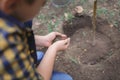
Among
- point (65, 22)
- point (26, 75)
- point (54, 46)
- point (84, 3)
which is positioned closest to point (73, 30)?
point (65, 22)

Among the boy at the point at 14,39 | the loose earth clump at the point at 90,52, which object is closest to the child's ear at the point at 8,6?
the boy at the point at 14,39

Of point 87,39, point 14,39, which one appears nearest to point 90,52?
point 87,39

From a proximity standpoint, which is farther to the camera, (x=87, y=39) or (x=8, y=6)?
(x=87, y=39)

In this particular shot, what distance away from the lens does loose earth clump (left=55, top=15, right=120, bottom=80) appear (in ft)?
6.25

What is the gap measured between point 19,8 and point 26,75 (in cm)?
24

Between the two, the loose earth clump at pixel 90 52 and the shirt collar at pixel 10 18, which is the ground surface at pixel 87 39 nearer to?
the loose earth clump at pixel 90 52

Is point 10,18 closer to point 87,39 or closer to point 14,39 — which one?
point 14,39

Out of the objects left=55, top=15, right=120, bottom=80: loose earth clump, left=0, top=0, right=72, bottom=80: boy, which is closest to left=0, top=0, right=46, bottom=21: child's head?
left=0, top=0, right=72, bottom=80: boy

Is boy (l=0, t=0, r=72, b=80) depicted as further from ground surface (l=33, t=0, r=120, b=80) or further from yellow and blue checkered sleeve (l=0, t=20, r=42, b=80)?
ground surface (l=33, t=0, r=120, b=80)

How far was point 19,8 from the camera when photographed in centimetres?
83

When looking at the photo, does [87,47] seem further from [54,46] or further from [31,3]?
[31,3]

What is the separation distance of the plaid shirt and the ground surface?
104cm

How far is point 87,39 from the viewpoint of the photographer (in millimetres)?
2146

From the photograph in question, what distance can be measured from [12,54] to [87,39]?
1339 millimetres
